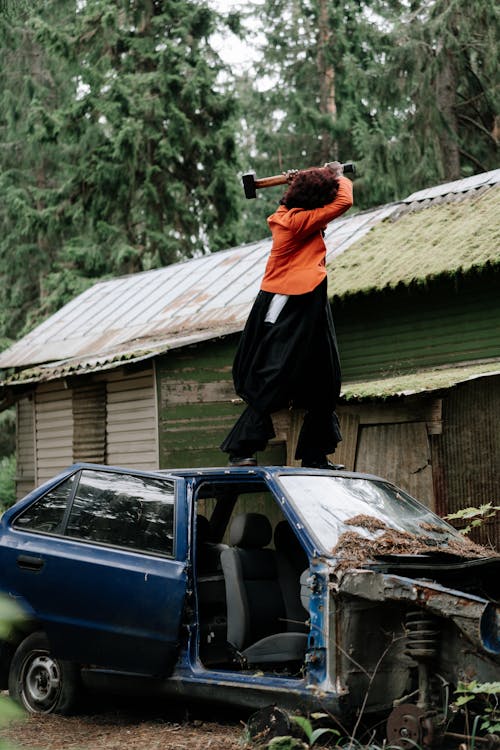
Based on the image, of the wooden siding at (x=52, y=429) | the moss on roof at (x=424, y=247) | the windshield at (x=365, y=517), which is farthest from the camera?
the wooden siding at (x=52, y=429)

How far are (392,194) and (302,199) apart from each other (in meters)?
21.6

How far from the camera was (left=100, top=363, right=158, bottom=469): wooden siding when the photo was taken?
1527 cm

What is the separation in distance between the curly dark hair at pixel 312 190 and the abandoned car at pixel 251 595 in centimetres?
188

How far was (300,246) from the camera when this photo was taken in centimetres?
698

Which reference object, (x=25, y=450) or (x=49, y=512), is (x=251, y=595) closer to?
(x=49, y=512)

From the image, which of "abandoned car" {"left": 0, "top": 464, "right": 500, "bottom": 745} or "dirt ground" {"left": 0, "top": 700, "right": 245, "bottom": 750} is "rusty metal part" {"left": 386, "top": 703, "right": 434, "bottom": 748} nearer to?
"abandoned car" {"left": 0, "top": 464, "right": 500, "bottom": 745}

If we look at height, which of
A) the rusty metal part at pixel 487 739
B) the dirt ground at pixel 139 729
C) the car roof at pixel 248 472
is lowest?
the dirt ground at pixel 139 729

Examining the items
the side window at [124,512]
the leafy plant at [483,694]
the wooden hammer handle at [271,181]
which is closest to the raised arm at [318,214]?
the wooden hammer handle at [271,181]

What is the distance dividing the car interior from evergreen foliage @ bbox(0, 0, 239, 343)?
2161 centimetres

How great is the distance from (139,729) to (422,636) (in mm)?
2042

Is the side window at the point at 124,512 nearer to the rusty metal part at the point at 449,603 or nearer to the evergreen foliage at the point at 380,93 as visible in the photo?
the rusty metal part at the point at 449,603

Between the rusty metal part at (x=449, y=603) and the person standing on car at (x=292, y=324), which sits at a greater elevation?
the person standing on car at (x=292, y=324)

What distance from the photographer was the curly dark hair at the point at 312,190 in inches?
271

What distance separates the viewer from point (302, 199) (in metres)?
6.92
